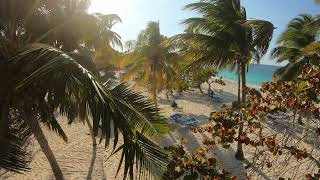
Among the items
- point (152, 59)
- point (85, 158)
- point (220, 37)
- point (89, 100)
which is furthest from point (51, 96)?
point (152, 59)

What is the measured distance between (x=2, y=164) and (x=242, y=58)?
917 centimetres

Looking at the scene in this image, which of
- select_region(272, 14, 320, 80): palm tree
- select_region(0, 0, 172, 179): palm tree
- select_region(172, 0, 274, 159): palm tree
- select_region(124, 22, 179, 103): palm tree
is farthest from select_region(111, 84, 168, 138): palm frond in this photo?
select_region(124, 22, 179, 103): palm tree

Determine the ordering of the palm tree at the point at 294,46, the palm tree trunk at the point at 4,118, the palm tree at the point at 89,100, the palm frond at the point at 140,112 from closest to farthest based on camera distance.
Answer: the palm tree at the point at 89,100, the palm frond at the point at 140,112, the palm tree trunk at the point at 4,118, the palm tree at the point at 294,46

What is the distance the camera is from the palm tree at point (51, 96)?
479 centimetres

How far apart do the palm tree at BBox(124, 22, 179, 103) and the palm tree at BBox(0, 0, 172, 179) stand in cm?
902

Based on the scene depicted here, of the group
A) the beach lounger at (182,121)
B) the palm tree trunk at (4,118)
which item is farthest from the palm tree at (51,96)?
the beach lounger at (182,121)

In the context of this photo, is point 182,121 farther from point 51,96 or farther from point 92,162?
point 51,96

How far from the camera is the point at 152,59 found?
18.1 meters

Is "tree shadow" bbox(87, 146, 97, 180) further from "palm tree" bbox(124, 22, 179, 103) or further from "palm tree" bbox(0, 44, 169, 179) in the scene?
"palm tree" bbox(0, 44, 169, 179)

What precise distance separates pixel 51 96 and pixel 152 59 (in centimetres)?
1196

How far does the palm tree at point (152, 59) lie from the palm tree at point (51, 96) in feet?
29.6

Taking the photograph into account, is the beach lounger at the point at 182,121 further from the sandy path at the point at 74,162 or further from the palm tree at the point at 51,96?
the palm tree at the point at 51,96

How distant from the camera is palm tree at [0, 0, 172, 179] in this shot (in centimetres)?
479

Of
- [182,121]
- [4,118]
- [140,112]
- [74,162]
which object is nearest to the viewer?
[140,112]
